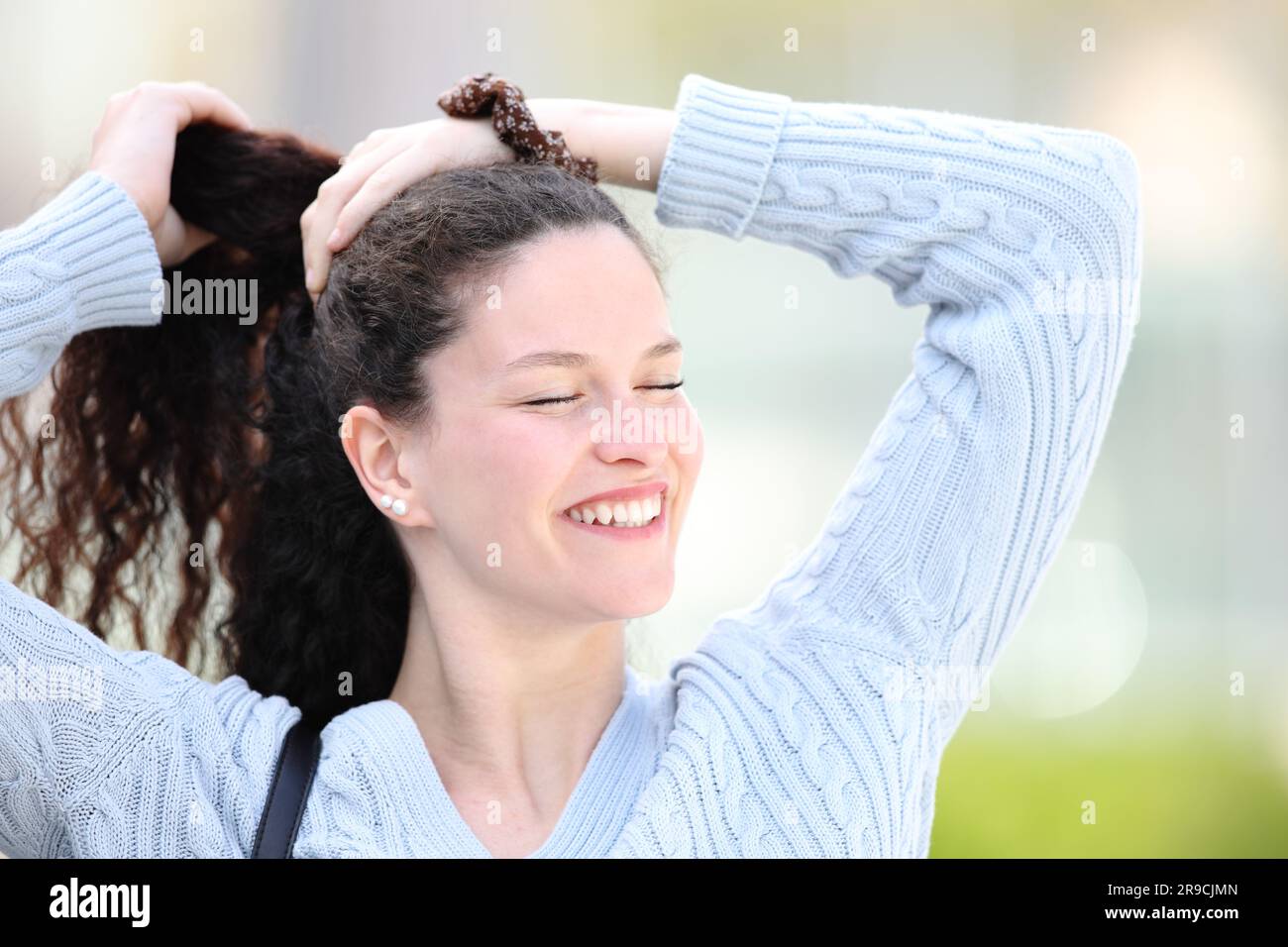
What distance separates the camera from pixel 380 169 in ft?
5.40

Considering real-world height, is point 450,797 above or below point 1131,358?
above

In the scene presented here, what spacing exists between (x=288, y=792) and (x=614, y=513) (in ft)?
1.52

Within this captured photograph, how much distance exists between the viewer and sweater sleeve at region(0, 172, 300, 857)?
147 centimetres

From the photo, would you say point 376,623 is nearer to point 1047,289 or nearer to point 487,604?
point 487,604

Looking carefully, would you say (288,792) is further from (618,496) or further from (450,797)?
(618,496)

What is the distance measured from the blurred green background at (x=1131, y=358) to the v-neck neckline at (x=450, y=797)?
2048 millimetres

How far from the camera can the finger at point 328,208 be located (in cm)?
165

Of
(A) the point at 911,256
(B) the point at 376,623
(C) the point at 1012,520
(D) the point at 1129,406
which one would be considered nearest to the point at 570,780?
(B) the point at 376,623

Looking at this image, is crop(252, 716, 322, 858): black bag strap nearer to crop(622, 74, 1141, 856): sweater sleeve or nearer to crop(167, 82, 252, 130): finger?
crop(622, 74, 1141, 856): sweater sleeve

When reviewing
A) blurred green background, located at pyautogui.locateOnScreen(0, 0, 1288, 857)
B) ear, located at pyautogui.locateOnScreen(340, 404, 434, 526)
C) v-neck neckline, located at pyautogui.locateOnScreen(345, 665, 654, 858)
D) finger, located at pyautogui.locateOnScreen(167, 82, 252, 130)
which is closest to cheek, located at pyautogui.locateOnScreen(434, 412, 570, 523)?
ear, located at pyautogui.locateOnScreen(340, 404, 434, 526)

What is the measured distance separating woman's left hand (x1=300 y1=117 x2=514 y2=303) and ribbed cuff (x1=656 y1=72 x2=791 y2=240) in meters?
0.21

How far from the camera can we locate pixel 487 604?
1.62 metres

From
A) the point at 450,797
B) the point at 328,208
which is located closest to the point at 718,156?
the point at 328,208

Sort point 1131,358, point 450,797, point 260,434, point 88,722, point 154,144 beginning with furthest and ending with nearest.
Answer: point 1131,358
point 260,434
point 154,144
point 450,797
point 88,722
